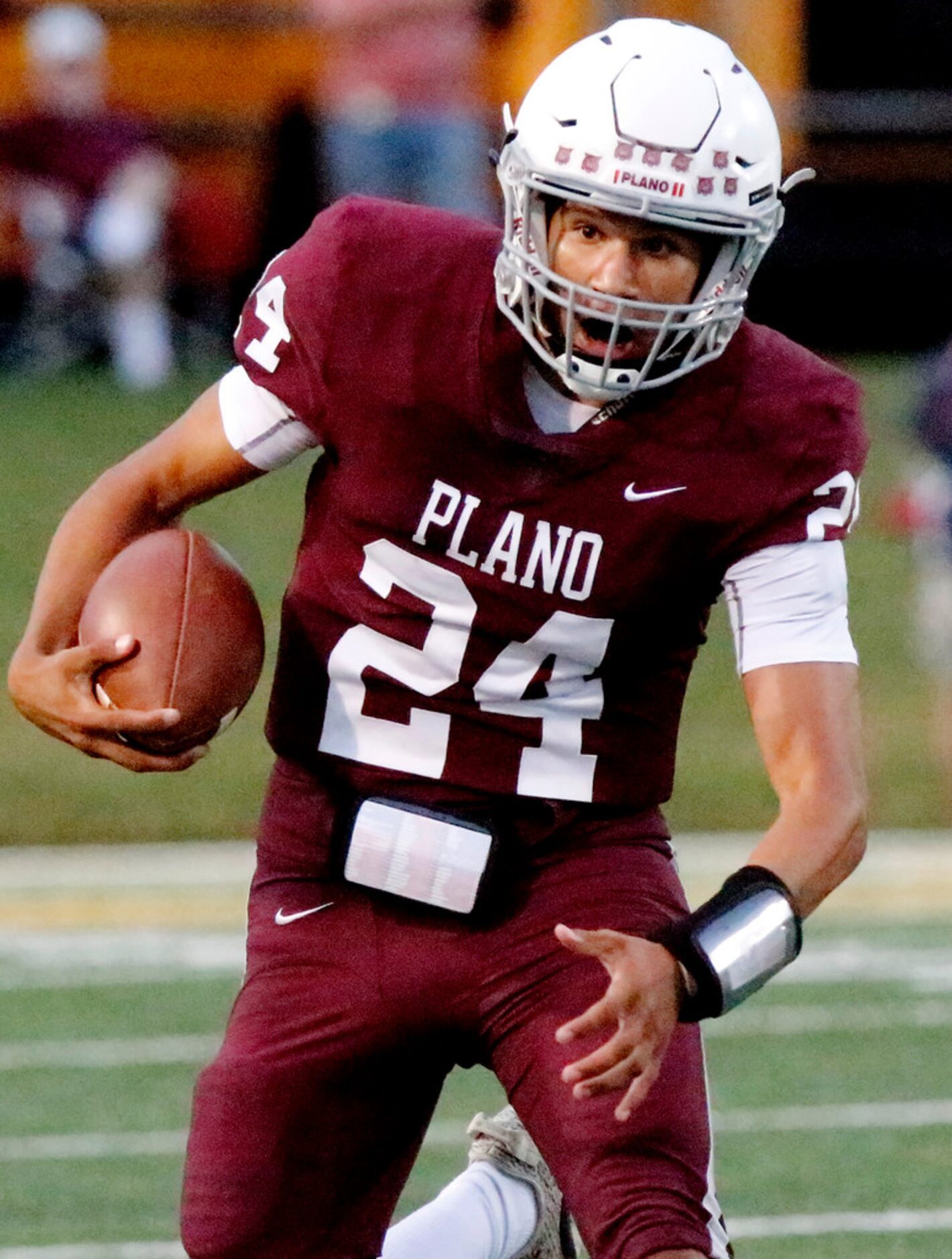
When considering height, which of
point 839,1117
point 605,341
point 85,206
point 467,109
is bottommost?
point 85,206

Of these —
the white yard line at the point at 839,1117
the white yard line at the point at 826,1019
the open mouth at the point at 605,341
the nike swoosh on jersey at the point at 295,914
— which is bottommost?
the white yard line at the point at 826,1019

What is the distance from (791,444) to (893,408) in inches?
358

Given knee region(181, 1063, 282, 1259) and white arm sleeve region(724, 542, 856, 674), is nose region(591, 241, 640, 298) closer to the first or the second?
white arm sleeve region(724, 542, 856, 674)

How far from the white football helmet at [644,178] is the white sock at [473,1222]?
113 centimetres

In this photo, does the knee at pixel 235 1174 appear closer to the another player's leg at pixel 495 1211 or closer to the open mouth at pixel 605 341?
the another player's leg at pixel 495 1211

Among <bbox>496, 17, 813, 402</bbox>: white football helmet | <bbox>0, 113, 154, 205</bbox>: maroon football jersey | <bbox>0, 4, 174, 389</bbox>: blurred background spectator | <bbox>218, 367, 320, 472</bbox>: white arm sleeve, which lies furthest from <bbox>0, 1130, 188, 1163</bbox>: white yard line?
<bbox>0, 113, 154, 205</bbox>: maroon football jersey

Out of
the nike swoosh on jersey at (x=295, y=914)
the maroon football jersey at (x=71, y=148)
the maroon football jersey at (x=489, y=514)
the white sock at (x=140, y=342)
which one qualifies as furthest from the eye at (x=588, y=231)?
the maroon football jersey at (x=71, y=148)

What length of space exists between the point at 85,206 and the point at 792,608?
988cm

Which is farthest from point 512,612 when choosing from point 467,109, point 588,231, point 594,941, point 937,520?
point 467,109

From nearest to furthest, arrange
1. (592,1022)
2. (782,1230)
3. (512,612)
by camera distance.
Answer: (592,1022)
(512,612)
(782,1230)

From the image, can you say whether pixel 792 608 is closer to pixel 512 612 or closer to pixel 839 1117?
pixel 512 612

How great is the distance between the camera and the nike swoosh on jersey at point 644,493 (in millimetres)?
3035

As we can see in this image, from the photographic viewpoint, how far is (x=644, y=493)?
9.98 feet

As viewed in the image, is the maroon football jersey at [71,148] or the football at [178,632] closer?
the football at [178,632]
